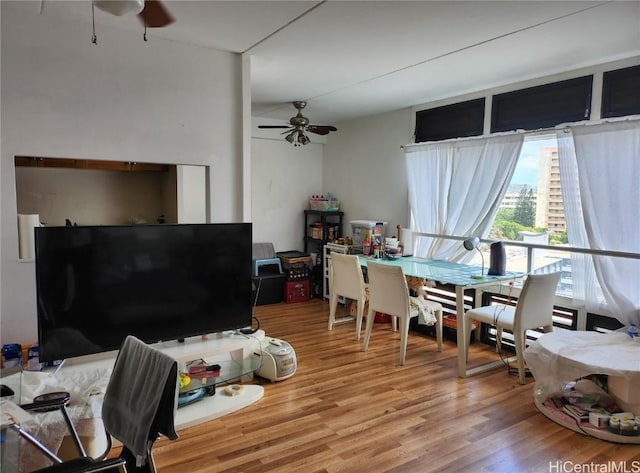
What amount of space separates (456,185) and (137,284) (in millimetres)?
3271

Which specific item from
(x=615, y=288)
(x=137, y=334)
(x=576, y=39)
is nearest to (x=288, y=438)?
(x=137, y=334)

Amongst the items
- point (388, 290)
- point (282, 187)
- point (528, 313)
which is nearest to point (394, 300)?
point (388, 290)

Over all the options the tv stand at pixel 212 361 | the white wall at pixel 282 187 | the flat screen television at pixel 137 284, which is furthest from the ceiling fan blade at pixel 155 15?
the white wall at pixel 282 187

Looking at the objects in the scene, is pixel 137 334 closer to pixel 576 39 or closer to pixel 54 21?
pixel 54 21

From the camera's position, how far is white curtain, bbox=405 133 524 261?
4020mm

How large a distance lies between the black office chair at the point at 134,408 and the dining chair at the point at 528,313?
2.53 m

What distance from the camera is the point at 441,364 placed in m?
3.64

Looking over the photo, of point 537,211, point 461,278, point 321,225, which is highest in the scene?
point 537,211

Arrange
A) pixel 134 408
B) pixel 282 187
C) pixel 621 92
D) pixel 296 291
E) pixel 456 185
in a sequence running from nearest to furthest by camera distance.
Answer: pixel 134 408
pixel 621 92
pixel 456 185
pixel 296 291
pixel 282 187

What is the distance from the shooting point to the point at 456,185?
4.45 m

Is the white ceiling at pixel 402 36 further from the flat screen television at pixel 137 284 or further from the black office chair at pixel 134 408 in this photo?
the black office chair at pixel 134 408

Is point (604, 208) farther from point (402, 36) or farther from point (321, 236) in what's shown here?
point (321, 236)

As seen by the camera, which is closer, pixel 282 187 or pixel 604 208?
pixel 604 208

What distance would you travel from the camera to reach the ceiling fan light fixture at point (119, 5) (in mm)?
1617
